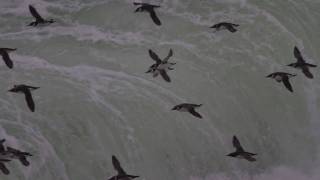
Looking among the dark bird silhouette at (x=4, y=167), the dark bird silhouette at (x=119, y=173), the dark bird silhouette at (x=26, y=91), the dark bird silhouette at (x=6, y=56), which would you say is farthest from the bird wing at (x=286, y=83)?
the dark bird silhouette at (x=4, y=167)

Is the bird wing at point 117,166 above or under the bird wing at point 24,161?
above

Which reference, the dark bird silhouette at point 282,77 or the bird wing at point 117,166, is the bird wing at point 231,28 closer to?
the dark bird silhouette at point 282,77

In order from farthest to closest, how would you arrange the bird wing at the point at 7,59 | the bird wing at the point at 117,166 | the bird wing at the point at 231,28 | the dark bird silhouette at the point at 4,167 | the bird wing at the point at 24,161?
the bird wing at the point at 231,28
the bird wing at the point at 7,59
the bird wing at the point at 117,166
the bird wing at the point at 24,161
the dark bird silhouette at the point at 4,167

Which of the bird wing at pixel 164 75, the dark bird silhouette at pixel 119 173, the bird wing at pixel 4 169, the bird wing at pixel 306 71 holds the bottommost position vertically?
the bird wing at pixel 4 169

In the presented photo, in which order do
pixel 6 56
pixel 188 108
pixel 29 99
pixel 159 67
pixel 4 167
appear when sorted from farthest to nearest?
pixel 159 67 → pixel 6 56 → pixel 188 108 → pixel 29 99 → pixel 4 167

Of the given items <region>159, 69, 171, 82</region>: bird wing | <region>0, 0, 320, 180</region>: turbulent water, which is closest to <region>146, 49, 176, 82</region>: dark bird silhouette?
<region>159, 69, 171, 82</region>: bird wing

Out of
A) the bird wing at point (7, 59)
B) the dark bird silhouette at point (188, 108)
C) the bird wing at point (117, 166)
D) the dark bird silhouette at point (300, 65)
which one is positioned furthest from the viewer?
the dark bird silhouette at point (300, 65)

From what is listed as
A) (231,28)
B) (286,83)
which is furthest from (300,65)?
(231,28)

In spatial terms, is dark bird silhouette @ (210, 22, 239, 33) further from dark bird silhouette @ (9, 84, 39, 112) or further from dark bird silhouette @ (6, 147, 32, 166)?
dark bird silhouette @ (6, 147, 32, 166)

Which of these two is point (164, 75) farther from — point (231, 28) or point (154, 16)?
point (231, 28)
